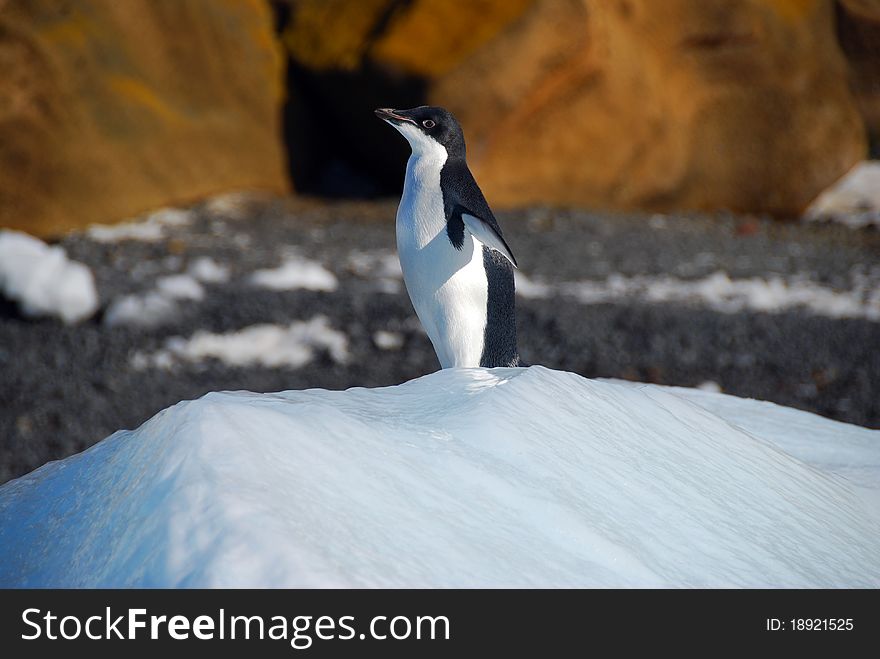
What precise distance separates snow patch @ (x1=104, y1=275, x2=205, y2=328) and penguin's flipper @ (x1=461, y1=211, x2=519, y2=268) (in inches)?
89.7

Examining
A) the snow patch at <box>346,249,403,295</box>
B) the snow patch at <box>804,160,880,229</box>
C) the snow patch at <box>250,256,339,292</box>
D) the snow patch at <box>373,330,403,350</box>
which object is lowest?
the snow patch at <box>804,160,880,229</box>

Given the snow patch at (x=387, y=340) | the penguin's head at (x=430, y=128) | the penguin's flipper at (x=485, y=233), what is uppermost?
the penguin's head at (x=430, y=128)

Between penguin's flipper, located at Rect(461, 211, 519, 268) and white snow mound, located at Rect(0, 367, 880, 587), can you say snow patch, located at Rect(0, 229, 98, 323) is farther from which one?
white snow mound, located at Rect(0, 367, 880, 587)

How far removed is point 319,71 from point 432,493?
239 inches

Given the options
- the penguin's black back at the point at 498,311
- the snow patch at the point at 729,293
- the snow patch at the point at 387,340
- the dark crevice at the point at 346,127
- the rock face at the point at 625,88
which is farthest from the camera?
the dark crevice at the point at 346,127

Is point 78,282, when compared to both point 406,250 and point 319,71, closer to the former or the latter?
point 406,250

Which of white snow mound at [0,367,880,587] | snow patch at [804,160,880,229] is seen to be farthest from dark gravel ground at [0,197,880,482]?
white snow mound at [0,367,880,587]

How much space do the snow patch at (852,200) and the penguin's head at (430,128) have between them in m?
5.62

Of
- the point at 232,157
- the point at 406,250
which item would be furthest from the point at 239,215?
the point at 406,250

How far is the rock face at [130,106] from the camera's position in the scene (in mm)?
6176

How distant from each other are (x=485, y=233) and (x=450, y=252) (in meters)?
0.12

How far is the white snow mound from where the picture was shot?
1.27 meters

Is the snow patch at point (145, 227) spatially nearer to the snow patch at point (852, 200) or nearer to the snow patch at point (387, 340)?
the snow patch at point (387, 340)

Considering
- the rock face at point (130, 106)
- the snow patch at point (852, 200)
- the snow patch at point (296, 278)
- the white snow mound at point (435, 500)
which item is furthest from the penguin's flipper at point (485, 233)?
the snow patch at point (852, 200)
